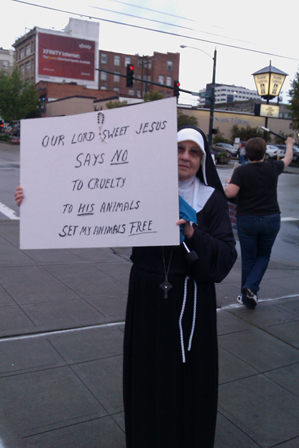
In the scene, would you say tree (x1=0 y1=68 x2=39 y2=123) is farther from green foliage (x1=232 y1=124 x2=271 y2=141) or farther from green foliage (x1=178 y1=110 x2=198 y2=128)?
green foliage (x1=232 y1=124 x2=271 y2=141)

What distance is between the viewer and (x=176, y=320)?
2.32 metres

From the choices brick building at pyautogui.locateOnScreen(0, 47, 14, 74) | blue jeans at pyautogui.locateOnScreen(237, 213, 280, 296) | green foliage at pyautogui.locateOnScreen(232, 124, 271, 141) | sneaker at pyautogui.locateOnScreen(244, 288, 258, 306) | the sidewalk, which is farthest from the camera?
brick building at pyautogui.locateOnScreen(0, 47, 14, 74)

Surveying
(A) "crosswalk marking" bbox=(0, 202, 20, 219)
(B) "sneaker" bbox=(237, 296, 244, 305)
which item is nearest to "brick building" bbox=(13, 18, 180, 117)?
(A) "crosswalk marking" bbox=(0, 202, 20, 219)

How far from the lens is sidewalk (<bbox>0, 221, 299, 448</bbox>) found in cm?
294

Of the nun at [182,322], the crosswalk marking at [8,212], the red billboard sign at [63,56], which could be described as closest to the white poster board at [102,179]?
the nun at [182,322]

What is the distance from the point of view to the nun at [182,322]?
7.55ft

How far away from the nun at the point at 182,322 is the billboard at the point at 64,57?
3326 inches

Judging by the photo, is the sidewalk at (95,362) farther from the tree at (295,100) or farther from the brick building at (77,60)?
the brick building at (77,60)

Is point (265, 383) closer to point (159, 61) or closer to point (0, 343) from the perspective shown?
point (0, 343)

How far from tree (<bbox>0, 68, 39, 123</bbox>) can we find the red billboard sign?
1916 cm

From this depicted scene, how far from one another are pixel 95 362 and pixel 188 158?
6.98 feet

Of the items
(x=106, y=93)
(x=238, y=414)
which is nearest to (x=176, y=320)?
(x=238, y=414)

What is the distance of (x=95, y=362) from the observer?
12.2 feet

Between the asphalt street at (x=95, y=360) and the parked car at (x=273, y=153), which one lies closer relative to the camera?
the asphalt street at (x=95, y=360)
